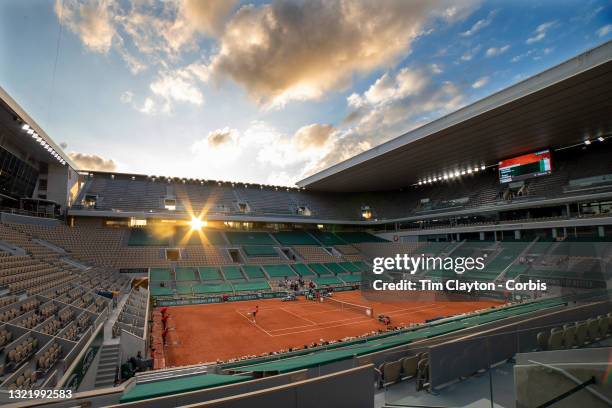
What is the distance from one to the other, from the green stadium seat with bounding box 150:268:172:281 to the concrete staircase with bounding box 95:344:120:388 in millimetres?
22466

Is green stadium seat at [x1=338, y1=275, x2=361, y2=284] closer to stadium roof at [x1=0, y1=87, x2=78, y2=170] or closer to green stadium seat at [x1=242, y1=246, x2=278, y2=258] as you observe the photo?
green stadium seat at [x1=242, y1=246, x2=278, y2=258]

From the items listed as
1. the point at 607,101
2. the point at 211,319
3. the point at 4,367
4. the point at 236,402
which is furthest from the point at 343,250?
the point at 236,402

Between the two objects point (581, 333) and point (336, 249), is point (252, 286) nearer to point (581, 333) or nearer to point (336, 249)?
point (336, 249)

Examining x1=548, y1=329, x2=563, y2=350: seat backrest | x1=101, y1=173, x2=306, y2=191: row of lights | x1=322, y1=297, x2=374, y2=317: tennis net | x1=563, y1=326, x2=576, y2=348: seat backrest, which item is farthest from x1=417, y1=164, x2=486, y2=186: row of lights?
x1=548, y1=329, x2=563, y2=350: seat backrest

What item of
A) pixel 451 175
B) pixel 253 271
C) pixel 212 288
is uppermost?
pixel 451 175

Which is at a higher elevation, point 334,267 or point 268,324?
point 334,267

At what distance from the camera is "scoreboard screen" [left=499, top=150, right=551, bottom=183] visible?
3588 centimetres

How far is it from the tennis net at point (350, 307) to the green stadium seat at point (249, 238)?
1754 centimetres

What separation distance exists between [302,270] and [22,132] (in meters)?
30.7

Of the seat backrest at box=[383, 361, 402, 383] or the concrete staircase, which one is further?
the concrete staircase

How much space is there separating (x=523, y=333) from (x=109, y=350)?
42.5 feet

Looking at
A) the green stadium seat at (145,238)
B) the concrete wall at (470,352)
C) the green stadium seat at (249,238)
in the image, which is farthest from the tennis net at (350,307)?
the green stadium seat at (145,238)

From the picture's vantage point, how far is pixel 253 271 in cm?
3878

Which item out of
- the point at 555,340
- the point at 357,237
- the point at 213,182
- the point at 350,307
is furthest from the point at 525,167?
the point at 213,182
